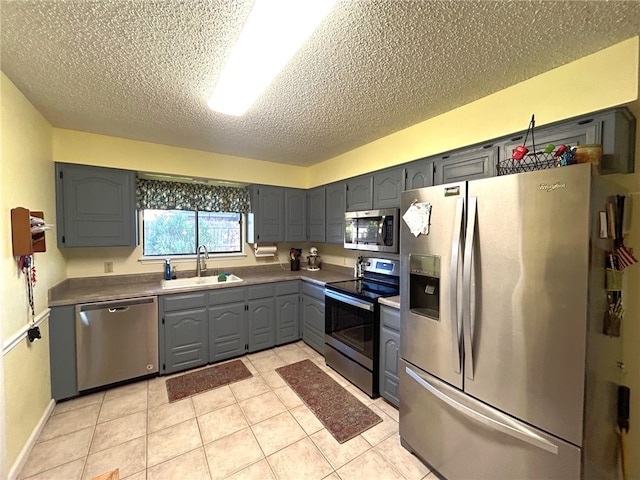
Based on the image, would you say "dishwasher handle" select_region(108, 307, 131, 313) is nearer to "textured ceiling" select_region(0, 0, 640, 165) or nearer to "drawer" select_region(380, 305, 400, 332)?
"textured ceiling" select_region(0, 0, 640, 165)

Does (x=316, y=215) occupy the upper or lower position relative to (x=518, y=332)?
upper

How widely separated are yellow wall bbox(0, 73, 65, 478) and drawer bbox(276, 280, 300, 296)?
2060mm

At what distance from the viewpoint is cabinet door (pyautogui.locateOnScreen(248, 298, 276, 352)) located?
3119 mm

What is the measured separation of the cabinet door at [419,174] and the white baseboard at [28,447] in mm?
3279

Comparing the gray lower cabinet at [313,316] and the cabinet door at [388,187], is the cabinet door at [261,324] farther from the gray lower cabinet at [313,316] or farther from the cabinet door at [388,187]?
the cabinet door at [388,187]

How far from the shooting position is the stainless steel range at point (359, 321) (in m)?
2.28

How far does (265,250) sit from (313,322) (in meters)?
1.22

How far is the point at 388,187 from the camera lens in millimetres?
2609

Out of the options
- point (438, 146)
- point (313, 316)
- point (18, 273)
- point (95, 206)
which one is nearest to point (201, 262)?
point (95, 206)

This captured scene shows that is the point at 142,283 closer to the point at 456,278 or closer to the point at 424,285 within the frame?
the point at 424,285

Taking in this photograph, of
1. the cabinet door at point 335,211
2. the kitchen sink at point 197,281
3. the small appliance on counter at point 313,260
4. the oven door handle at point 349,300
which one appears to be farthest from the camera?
the small appliance on counter at point 313,260

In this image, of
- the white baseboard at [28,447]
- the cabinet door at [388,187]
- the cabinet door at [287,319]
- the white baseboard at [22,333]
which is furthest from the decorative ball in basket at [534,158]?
the white baseboard at [28,447]

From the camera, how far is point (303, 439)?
186cm

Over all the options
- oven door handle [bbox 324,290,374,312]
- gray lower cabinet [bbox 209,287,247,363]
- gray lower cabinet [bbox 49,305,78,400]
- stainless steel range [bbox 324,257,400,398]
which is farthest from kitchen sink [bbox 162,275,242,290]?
stainless steel range [bbox 324,257,400,398]
